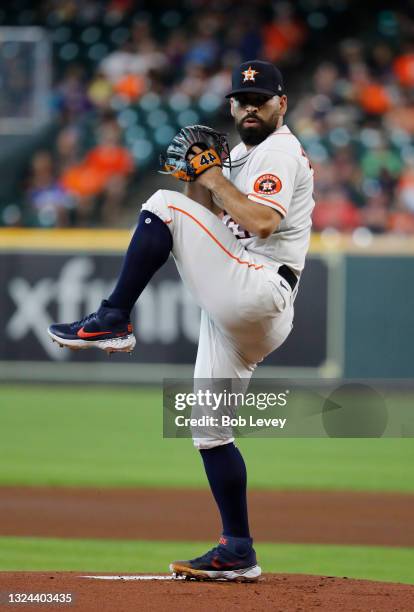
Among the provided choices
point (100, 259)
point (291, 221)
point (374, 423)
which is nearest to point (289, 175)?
point (291, 221)

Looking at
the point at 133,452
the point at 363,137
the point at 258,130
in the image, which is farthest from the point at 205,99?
the point at 258,130

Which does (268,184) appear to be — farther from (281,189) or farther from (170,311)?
(170,311)

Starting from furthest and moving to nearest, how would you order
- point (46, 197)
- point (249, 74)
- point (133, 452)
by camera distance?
point (46, 197)
point (133, 452)
point (249, 74)

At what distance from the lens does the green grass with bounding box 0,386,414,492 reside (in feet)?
27.3

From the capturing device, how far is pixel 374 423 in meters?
10.3

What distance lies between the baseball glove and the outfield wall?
24.0ft

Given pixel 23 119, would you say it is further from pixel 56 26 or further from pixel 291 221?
pixel 291 221

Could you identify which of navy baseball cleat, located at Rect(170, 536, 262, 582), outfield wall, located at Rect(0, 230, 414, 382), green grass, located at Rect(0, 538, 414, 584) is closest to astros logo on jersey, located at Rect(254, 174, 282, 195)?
navy baseball cleat, located at Rect(170, 536, 262, 582)

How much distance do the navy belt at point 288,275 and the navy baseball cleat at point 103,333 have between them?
61cm

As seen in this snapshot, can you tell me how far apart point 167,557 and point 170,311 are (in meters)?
6.08

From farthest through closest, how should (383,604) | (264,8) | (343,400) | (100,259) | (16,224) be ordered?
(264,8), (16,224), (100,259), (343,400), (383,604)

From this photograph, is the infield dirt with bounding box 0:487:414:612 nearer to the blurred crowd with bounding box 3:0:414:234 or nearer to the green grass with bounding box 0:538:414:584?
the green grass with bounding box 0:538:414:584

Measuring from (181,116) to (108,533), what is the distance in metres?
8.15

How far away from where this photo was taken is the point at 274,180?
4324mm
